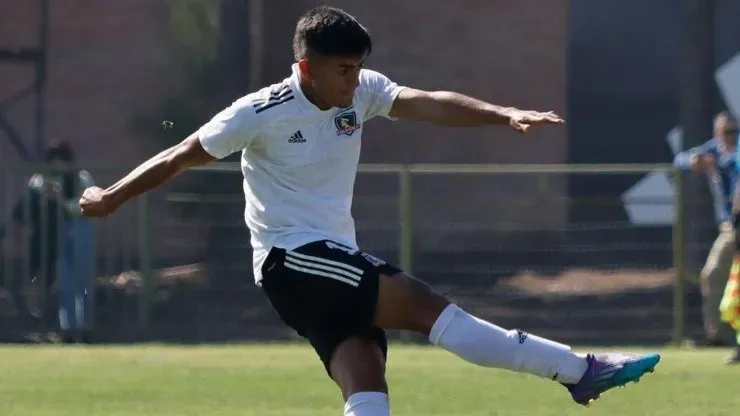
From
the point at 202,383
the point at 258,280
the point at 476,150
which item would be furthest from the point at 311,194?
the point at 476,150

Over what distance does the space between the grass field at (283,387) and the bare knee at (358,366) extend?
9.61 ft

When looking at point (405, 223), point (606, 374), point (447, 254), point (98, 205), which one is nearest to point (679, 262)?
point (447, 254)

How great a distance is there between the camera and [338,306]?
256 inches

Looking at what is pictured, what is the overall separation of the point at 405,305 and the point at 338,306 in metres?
0.26

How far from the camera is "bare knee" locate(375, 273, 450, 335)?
21.4 feet

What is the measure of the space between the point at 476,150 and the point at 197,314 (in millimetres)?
5678

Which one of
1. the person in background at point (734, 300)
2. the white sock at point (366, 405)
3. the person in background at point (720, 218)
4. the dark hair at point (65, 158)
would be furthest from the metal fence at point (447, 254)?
the white sock at point (366, 405)

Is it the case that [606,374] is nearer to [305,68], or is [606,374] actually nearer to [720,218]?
[305,68]

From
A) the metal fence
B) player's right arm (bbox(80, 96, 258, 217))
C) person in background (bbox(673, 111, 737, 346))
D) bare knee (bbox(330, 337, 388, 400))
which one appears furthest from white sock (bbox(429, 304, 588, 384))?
the metal fence

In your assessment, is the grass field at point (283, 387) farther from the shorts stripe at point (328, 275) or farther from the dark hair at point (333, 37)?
the dark hair at point (333, 37)

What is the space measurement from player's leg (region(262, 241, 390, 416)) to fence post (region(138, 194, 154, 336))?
378 inches

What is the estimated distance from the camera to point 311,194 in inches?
260

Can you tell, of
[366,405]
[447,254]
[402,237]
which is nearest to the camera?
[366,405]

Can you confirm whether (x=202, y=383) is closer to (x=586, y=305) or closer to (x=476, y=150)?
(x=586, y=305)
